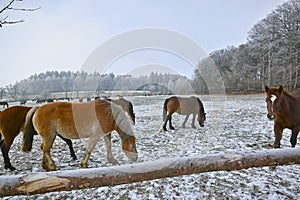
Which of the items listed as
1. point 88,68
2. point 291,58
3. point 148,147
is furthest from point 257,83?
point 88,68

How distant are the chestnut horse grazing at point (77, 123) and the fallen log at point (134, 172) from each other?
2.04m

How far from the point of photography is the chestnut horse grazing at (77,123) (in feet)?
11.5

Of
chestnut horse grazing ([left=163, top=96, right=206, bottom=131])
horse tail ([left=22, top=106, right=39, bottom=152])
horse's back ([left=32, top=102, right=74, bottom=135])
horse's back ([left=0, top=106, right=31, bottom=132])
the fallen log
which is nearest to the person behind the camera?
the fallen log

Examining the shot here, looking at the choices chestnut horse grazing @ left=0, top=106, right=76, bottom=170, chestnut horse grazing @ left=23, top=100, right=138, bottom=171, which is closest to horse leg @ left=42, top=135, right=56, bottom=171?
chestnut horse grazing @ left=23, top=100, right=138, bottom=171

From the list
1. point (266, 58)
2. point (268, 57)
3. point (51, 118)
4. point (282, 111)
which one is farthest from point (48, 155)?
point (266, 58)

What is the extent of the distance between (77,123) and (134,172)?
90.0 inches

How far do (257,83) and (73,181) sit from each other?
1373 inches

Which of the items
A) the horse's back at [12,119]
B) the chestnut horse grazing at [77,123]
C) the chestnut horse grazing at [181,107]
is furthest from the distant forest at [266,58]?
the chestnut horse grazing at [77,123]

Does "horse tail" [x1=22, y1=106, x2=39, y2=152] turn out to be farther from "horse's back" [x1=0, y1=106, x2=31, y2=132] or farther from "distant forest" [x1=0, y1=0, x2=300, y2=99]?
"distant forest" [x1=0, y1=0, x2=300, y2=99]

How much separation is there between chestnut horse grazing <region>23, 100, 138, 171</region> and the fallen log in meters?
2.04

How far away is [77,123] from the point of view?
358 centimetres

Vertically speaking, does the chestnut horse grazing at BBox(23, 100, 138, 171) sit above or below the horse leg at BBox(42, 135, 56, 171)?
above

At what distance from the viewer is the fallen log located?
147 centimetres

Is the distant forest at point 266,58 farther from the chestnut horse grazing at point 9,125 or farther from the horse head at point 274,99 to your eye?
the chestnut horse grazing at point 9,125
